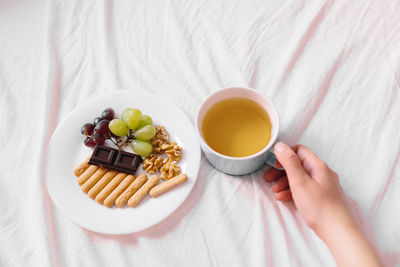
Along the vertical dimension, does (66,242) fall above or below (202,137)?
below

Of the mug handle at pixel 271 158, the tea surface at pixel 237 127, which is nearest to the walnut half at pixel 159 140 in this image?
the tea surface at pixel 237 127

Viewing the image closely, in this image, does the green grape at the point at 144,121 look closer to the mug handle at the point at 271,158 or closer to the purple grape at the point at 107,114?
the purple grape at the point at 107,114

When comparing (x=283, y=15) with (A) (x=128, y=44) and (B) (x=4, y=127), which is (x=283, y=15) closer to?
(A) (x=128, y=44)

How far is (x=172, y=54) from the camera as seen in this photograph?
0.91 meters

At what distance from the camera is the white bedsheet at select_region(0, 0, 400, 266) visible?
2.46 ft

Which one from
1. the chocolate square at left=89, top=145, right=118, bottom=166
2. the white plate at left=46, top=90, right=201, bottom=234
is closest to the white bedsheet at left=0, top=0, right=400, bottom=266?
the white plate at left=46, top=90, right=201, bottom=234

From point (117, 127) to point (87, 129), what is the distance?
76 millimetres

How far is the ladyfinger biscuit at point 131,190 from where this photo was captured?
73cm

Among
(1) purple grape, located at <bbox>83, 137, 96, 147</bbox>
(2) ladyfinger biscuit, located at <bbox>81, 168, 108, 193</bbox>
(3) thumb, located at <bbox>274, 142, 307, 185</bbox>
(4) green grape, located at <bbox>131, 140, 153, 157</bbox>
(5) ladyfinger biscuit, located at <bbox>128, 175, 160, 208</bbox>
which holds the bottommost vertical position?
(2) ladyfinger biscuit, located at <bbox>81, 168, 108, 193</bbox>

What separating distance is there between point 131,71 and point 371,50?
0.62 metres

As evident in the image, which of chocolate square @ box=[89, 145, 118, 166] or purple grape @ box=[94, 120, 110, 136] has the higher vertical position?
purple grape @ box=[94, 120, 110, 136]

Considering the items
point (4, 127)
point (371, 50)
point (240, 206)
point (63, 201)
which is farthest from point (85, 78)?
point (371, 50)

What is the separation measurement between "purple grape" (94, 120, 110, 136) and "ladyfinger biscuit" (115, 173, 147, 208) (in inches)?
5.1

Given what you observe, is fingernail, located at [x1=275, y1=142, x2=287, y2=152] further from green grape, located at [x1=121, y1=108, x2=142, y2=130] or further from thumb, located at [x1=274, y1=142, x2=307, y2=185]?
green grape, located at [x1=121, y1=108, x2=142, y2=130]
